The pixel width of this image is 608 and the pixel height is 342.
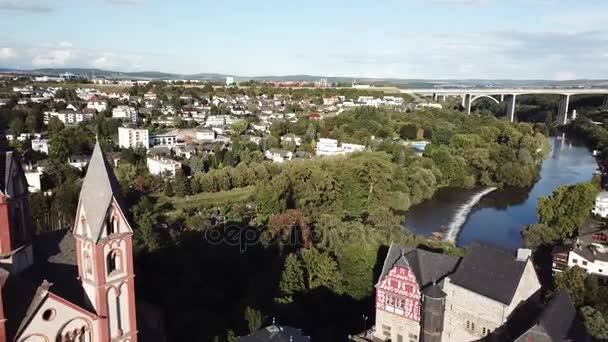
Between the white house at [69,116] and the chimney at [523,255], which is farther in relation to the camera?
the white house at [69,116]

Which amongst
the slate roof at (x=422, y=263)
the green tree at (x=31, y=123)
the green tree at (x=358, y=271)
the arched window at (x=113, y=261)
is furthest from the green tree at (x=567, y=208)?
the green tree at (x=31, y=123)

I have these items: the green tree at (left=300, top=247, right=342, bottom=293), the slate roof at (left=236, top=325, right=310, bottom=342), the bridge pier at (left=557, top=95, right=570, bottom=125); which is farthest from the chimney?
the bridge pier at (left=557, top=95, right=570, bottom=125)

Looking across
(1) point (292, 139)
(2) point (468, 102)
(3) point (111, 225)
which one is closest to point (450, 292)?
(3) point (111, 225)

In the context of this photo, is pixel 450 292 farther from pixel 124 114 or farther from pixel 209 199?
pixel 124 114

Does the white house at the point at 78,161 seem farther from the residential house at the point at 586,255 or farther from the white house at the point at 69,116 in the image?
the residential house at the point at 586,255

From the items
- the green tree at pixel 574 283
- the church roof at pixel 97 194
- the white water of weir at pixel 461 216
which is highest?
the church roof at pixel 97 194

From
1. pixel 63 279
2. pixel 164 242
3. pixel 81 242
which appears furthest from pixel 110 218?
pixel 164 242

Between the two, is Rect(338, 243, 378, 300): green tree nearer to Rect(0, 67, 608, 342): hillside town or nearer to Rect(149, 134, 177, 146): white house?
Rect(0, 67, 608, 342): hillside town
